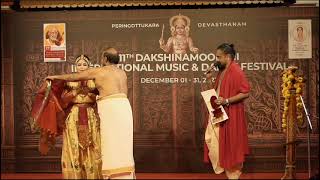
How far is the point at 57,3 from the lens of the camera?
23.9 feet

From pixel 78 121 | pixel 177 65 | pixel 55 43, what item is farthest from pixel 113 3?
pixel 78 121

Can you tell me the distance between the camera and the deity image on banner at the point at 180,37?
23.7 feet

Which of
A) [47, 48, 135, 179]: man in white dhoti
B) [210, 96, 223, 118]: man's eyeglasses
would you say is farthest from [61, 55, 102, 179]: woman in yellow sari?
[210, 96, 223, 118]: man's eyeglasses

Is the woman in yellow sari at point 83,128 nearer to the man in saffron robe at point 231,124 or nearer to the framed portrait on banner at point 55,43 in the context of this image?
the man in saffron robe at point 231,124

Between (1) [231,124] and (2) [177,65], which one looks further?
(2) [177,65]

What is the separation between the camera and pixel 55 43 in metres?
7.32

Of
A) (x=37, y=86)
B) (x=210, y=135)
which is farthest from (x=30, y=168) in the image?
(x=210, y=135)

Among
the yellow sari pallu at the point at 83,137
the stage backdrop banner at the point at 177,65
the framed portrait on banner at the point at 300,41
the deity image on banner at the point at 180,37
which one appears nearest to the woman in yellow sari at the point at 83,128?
the yellow sari pallu at the point at 83,137

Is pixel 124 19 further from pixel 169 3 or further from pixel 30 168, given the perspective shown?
pixel 30 168

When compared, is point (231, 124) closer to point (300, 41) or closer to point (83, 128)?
point (83, 128)

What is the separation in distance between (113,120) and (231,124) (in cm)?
113

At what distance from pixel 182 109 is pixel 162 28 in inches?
40.5

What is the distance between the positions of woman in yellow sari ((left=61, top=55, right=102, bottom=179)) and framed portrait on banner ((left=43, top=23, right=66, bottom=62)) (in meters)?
1.49

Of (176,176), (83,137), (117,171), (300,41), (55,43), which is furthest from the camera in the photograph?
(55,43)
